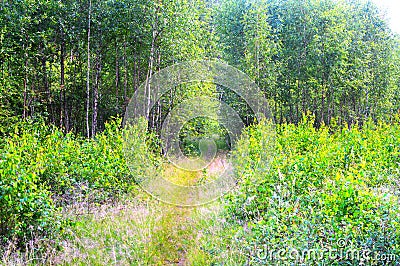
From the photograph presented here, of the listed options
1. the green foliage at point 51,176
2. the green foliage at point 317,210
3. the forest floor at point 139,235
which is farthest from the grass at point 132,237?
the green foliage at point 317,210

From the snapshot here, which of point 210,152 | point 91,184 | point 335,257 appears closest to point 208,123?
point 210,152

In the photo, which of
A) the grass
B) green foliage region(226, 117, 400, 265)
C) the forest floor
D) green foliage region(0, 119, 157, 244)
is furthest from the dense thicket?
green foliage region(226, 117, 400, 265)

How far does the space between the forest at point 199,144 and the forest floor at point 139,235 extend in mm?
42

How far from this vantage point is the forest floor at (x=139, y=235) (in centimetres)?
669

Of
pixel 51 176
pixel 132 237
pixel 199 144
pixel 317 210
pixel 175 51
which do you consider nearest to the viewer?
pixel 317 210

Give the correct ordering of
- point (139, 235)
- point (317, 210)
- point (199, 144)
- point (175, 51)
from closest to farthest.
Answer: point (317, 210) → point (139, 235) → point (175, 51) → point (199, 144)

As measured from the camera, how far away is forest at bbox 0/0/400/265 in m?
5.70

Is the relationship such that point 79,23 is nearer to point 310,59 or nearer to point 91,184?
point 91,184

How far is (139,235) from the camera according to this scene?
7871mm

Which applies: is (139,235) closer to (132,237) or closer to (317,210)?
(132,237)

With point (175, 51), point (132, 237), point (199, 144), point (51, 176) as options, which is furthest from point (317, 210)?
point (199, 144)

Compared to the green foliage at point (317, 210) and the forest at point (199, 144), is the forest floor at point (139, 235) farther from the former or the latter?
the green foliage at point (317, 210)

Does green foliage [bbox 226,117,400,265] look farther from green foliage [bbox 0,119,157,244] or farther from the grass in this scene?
green foliage [bbox 0,119,157,244]

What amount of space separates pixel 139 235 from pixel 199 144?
15.0 meters
